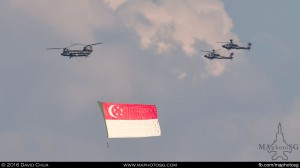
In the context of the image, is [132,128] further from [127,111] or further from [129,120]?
[127,111]

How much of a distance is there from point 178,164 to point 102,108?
190ft

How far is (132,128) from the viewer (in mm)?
179625

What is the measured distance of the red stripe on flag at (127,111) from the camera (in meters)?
178

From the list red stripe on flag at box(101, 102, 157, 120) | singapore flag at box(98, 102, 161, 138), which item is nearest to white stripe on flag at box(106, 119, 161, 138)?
singapore flag at box(98, 102, 161, 138)

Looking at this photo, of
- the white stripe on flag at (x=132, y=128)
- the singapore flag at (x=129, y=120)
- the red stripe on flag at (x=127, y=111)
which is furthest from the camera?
the red stripe on flag at (x=127, y=111)

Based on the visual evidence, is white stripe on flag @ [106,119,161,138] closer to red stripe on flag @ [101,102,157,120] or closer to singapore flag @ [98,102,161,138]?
singapore flag @ [98,102,161,138]

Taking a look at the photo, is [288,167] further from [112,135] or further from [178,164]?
[112,135]

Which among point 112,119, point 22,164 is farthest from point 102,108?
point 22,164

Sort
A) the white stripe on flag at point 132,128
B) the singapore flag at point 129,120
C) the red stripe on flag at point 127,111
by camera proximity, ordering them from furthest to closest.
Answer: the red stripe on flag at point 127,111 → the singapore flag at point 129,120 → the white stripe on flag at point 132,128

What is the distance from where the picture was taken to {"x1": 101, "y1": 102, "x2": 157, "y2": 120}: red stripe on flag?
178 m

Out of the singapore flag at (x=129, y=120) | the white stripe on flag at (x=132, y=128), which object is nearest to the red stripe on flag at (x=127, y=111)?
the singapore flag at (x=129, y=120)

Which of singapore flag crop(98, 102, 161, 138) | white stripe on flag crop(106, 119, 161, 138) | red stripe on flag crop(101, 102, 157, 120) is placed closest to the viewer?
white stripe on flag crop(106, 119, 161, 138)

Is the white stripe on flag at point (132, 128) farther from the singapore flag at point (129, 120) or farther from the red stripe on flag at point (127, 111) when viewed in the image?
the red stripe on flag at point (127, 111)

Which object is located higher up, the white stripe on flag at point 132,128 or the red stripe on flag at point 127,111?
the red stripe on flag at point 127,111
